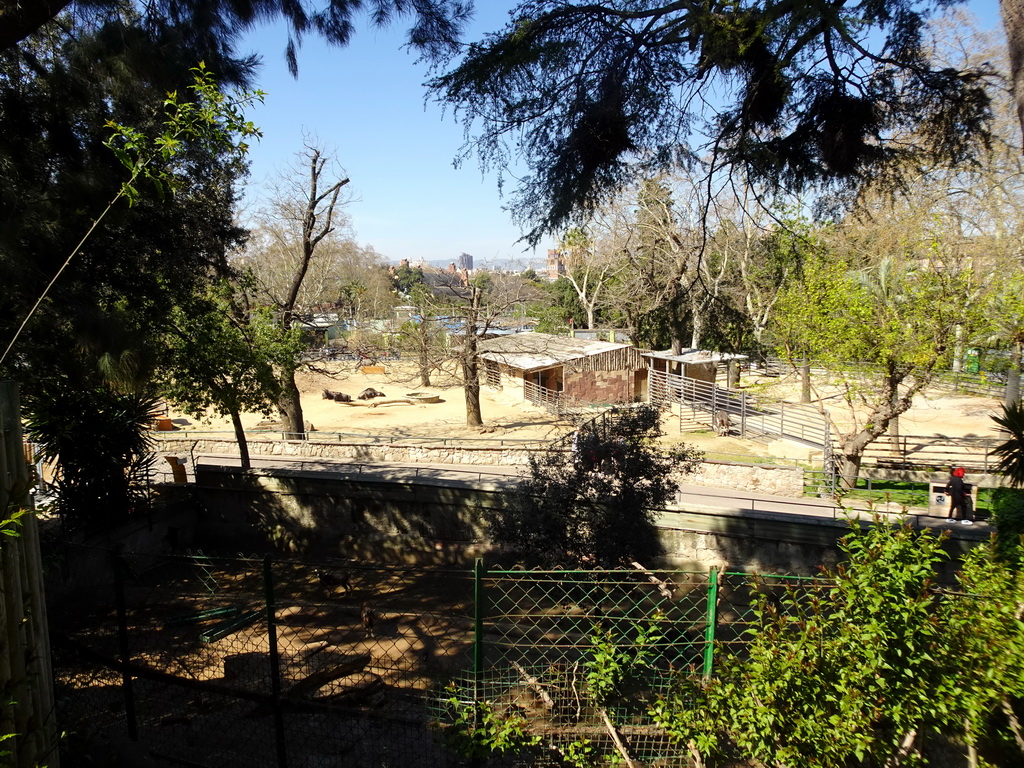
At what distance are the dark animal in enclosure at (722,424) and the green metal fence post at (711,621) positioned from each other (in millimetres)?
18517

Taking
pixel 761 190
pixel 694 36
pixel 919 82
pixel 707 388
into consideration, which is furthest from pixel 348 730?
pixel 707 388

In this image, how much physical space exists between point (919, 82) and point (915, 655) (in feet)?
14.9

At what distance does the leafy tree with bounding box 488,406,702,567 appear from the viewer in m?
7.74

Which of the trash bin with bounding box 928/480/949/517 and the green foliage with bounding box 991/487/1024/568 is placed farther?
the trash bin with bounding box 928/480/949/517

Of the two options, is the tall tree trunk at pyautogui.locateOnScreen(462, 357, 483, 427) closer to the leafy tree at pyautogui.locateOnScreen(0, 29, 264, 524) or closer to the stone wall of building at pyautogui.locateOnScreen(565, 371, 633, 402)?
the stone wall of building at pyautogui.locateOnScreen(565, 371, 633, 402)

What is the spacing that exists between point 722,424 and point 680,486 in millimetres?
8634

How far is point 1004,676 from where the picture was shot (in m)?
2.85

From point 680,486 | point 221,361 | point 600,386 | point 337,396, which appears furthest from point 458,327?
point 221,361

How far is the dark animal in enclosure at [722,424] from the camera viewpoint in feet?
70.6

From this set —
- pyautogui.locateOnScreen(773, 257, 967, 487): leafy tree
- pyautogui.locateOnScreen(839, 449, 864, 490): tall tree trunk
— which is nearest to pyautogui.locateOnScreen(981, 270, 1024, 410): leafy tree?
pyautogui.locateOnScreen(773, 257, 967, 487): leafy tree

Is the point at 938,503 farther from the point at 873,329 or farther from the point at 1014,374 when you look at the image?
the point at 1014,374

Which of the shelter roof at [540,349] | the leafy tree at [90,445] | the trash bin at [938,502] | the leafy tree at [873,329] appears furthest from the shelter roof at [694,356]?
the leafy tree at [90,445]

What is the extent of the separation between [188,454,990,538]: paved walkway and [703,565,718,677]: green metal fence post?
19.7 feet

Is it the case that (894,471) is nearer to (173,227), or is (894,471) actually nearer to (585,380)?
(585,380)
